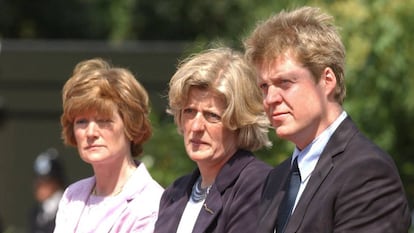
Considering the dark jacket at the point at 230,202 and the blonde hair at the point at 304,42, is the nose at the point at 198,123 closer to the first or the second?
the dark jacket at the point at 230,202

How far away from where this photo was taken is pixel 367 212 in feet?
Answer: 11.8

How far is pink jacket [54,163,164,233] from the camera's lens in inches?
185

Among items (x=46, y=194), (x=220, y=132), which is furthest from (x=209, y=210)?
(x=46, y=194)

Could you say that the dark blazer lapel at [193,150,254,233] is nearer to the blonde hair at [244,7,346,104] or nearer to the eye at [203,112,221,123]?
the eye at [203,112,221,123]

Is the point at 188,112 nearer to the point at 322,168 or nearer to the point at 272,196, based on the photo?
the point at 272,196

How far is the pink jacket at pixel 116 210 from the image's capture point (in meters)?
4.71

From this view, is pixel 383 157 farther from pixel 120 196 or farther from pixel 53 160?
pixel 53 160

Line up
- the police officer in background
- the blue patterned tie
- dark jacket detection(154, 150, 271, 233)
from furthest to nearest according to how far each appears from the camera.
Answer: the police officer in background → dark jacket detection(154, 150, 271, 233) → the blue patterned tie

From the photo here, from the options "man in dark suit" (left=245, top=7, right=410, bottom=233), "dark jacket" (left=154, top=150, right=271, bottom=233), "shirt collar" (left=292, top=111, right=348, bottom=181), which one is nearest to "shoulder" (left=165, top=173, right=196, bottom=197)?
"dark jacket" (left=154, top=150, right=271, bottom=233)

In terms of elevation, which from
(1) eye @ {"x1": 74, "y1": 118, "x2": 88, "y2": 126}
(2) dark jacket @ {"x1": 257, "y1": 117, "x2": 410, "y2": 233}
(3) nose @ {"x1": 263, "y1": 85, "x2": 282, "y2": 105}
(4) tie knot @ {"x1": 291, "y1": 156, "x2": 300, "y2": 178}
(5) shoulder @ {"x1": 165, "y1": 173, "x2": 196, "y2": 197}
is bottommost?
(2) dark jacket @ {"x1": 257, "y1": 117, "x2": 410, "y2": 233}

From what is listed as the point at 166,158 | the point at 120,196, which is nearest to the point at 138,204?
the point at 120,196

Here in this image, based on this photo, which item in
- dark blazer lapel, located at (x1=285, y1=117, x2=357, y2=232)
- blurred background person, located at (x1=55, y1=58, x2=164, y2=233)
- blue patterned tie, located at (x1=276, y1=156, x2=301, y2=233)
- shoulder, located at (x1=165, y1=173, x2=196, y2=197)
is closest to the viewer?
dark blazer lapel, located at (x1=285, y1=117, x2=357, y2=232)

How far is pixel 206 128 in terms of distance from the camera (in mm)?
4379

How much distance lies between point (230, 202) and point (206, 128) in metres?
0.30
